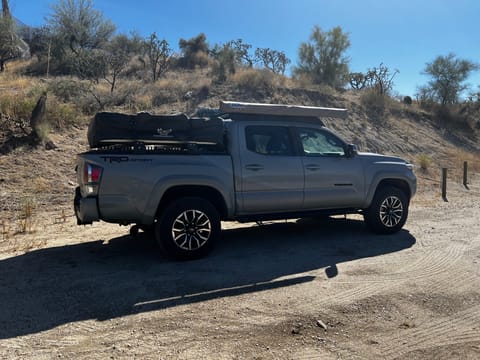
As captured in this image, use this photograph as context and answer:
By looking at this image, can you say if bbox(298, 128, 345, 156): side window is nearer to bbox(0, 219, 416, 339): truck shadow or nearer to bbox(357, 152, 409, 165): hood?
bbox(357, 152, 409, 165): hood

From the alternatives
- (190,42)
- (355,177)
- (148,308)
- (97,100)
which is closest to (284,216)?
(355,177)

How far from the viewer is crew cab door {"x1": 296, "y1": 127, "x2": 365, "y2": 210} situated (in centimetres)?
675

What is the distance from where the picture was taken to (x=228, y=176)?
603 cm

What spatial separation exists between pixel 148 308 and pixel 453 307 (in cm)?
323

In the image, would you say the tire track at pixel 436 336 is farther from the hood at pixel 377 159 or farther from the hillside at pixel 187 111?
the hillside at pixel 187 111

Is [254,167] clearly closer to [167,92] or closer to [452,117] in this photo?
[167,92]

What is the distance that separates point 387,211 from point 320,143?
1.81 meters

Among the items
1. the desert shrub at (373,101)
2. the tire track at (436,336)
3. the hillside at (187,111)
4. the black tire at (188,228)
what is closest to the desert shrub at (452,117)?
the hillside at (187,111)

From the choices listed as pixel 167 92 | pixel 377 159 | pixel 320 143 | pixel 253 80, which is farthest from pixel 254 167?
pixel 253 80

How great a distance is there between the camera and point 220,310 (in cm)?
425

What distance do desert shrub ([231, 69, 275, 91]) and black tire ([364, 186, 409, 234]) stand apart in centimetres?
1526

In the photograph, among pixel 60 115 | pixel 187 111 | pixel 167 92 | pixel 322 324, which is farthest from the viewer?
pixel 167 92

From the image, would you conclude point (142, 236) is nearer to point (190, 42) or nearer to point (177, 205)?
point (177, 205)

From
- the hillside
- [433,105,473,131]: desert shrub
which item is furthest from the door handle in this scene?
[433,105,473,131]: desert shrub
